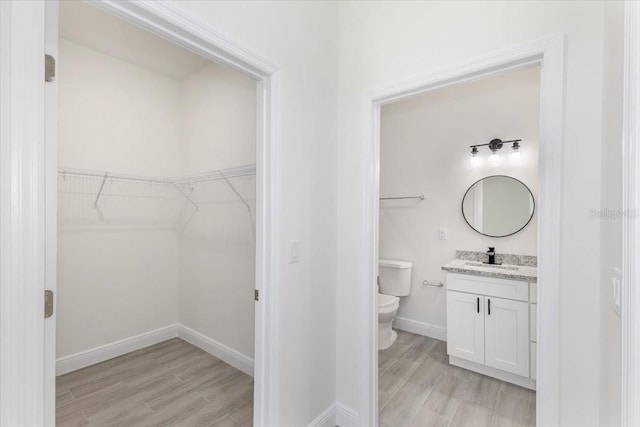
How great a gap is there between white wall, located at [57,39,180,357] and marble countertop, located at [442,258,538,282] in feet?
9.26

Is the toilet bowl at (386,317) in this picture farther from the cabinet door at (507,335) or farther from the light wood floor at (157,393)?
the light wood floor at (157,393)

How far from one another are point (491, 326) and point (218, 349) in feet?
7.77

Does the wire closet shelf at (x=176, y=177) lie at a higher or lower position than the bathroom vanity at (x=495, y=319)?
higher

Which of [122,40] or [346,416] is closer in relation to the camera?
[346,416]

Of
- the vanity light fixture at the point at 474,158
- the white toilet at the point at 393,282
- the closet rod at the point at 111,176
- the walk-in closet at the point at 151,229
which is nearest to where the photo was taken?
the walk-in closet at the point at 151,229

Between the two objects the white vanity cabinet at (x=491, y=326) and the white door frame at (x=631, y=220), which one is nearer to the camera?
the white door frame at (x=631, y=220)

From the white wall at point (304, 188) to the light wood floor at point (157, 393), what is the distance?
635 mm

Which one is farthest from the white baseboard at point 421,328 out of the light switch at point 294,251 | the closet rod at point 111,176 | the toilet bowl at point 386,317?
the closet rod at point 111,176

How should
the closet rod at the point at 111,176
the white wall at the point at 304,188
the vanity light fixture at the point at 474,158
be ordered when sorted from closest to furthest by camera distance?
the white wall at the point at 304,188, the closet rod at the point at 111,176, the vanity light fixture at the point at 474,158

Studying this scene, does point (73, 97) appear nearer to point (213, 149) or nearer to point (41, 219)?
point (213, 149)

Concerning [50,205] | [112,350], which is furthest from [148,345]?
[50,205]

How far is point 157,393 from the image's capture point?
2217mm

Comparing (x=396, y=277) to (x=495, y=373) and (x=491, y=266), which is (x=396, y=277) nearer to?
(x=491, y=266)

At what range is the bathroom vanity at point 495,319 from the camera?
228cm
